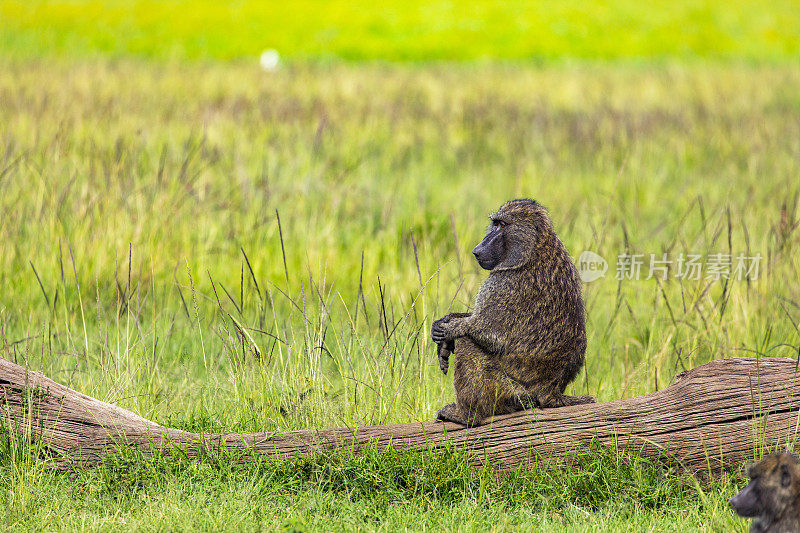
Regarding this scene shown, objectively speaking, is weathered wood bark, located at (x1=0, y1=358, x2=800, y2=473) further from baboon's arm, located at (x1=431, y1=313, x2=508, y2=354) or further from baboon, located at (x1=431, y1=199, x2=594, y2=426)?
baboon's arm, located at (x1=431, y1=313, x2=508, y2=354)

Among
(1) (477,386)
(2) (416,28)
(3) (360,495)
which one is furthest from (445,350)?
(2) (416,28)

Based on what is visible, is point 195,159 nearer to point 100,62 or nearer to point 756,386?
point 756,386

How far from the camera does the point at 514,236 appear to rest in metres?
3.99

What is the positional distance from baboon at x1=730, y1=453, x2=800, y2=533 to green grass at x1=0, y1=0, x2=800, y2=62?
86.6ft

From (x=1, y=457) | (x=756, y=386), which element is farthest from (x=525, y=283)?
(x=1, y=457)

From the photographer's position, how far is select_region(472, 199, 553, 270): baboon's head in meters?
3.95

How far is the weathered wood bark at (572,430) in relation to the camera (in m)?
4.00

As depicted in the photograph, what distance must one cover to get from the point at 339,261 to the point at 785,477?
15.6 ft

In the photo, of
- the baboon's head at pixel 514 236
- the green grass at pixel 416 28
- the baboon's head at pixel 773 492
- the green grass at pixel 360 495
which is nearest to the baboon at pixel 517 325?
the baboon's head at pixel 514 236

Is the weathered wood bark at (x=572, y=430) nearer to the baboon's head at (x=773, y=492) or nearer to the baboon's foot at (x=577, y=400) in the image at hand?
the baboon's foot at (x=577, y=400)

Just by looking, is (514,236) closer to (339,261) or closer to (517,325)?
(517,325)

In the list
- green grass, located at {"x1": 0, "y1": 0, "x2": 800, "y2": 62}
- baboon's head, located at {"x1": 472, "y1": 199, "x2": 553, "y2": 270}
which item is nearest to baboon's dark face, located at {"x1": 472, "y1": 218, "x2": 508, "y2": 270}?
baboon's head, located at {"x1": 472, "y1": 199, "x2": 553, "y2": 270}

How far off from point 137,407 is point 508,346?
2.26 metres

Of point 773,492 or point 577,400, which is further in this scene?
point 577,400
